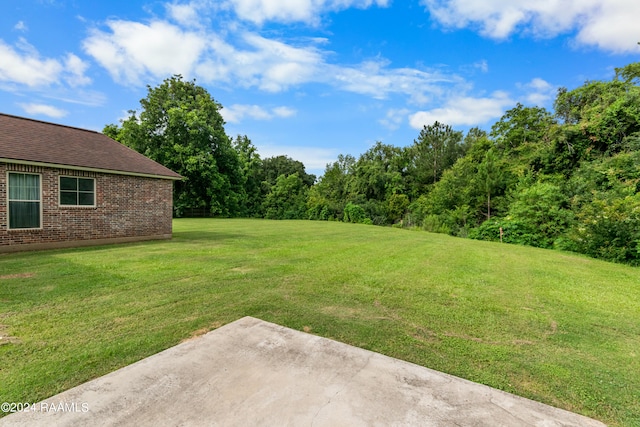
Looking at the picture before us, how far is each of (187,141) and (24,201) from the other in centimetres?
2127

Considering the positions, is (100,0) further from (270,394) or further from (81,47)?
(270,394)

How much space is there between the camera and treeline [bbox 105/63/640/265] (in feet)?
45.8

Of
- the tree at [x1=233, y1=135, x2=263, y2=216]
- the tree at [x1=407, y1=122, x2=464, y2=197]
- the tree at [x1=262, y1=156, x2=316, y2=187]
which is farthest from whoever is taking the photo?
the tree at [x1=262, y1=156, x2=316, y2=187]

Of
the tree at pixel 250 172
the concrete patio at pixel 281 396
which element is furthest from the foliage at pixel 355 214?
the concrete patio at pixel 281 396

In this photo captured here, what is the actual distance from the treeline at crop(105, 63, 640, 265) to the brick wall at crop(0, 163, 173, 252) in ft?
53.3

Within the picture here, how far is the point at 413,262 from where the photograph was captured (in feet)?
26.2

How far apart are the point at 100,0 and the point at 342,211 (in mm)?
24372

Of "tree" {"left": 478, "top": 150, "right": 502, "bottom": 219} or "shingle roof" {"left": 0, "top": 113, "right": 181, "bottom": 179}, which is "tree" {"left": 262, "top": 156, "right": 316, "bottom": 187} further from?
"shingle roof" {"left": 0, "top": 113, "right": 181, "bottom": 179}

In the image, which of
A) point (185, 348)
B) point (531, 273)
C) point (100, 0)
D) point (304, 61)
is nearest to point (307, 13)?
point (304, 61)

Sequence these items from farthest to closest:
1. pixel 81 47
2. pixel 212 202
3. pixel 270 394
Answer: pixel 212 202, pixel 81 47, pixel 270 394

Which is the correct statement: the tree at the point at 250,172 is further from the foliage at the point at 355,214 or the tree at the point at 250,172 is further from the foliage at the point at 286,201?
the foliage at the point at 355,214

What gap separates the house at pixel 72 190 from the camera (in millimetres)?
8023

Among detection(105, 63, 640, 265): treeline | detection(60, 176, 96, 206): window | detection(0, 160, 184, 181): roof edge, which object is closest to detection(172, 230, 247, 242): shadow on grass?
detection(0, 160, 184, 181): roof edge

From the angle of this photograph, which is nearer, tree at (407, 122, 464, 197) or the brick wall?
the brick wall
